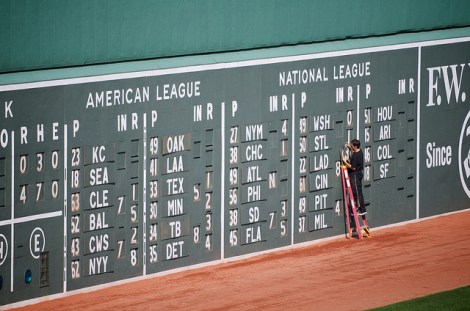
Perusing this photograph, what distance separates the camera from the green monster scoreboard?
1703cm

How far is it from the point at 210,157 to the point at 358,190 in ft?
10.8

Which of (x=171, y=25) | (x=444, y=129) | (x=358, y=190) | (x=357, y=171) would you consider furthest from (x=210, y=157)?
(x=444, y=129)

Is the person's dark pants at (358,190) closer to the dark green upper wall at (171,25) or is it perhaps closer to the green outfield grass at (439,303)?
the dark green upper wall at (171,25)

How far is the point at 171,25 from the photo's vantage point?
18969 millimetres

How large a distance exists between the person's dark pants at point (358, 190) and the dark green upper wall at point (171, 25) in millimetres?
2384

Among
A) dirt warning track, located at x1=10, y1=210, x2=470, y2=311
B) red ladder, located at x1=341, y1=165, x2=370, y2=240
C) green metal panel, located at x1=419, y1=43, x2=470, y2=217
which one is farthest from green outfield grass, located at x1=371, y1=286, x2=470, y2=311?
green metal panel, located at x1=419, y1=43, x2=470, y2=217

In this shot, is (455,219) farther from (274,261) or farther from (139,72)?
(139,72)

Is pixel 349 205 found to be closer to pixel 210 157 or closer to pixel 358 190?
pixel 358 190

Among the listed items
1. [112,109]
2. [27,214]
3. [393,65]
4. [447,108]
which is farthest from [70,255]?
[447,108]

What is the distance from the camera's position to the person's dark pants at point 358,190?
2144 cm

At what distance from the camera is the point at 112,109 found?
1791cm

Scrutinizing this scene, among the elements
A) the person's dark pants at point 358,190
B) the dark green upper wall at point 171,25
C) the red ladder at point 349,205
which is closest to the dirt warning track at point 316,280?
the red ladder at point 349,205

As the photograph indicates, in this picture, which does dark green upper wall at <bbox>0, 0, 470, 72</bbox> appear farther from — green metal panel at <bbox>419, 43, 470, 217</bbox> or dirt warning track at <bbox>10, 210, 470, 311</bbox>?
dirt warning track at <bbox>10, 210, 470, 311</bbox>

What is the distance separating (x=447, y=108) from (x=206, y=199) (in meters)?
6.28
